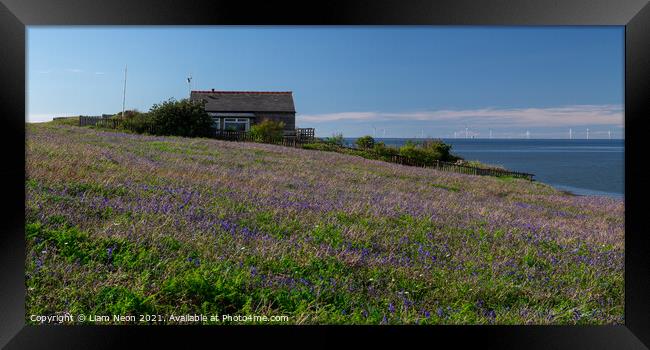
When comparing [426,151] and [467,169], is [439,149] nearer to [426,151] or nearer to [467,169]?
[426,151]

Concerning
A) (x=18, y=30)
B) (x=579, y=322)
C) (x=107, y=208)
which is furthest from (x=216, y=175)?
(x=579, y=322)

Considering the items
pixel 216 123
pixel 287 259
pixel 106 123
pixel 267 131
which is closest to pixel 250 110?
pixel 267 131

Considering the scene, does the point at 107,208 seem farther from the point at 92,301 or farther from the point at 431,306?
the point at 431,306

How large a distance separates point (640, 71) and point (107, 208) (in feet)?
19.9

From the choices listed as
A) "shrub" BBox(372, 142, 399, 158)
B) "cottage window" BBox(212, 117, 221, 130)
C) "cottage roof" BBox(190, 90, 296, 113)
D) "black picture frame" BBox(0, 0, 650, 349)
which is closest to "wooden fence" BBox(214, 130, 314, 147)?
"cottage window" BBox(212, 117, 221, 130)

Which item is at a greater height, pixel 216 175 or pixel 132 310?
pixel 216 175

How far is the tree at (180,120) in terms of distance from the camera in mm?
20969

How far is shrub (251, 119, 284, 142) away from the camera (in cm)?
2171

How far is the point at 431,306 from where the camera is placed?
3947 millimetres

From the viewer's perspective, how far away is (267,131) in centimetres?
2184

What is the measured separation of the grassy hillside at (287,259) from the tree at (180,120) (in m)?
14.2

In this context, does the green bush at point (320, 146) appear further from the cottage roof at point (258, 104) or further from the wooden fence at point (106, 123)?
the wooden fence at point (106, 123)

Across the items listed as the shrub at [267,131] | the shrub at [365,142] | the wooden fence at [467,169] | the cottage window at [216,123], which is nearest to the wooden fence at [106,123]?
the cottage window at [216,123]

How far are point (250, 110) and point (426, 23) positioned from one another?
15.9m
